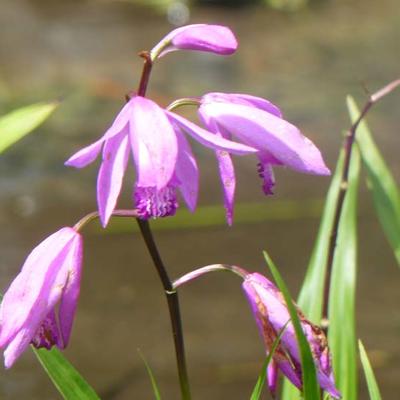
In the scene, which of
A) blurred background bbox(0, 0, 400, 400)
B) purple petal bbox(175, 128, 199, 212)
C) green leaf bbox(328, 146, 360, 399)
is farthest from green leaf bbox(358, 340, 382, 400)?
blurred background bbox(0, 0, 400, 400)

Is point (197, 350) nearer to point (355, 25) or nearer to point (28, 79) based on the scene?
point (28, 79)

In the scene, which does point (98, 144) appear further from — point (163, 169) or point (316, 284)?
point (316, 284)

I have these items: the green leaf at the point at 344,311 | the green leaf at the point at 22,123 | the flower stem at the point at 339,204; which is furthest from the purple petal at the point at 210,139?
the green leaf at the point at 344,311

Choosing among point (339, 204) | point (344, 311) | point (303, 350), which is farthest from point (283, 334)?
point (344, 311)

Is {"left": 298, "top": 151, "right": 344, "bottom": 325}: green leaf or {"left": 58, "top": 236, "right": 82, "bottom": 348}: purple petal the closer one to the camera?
{"left": 58, "top": 236, "right": 82, "bottom": 348}: purple petal

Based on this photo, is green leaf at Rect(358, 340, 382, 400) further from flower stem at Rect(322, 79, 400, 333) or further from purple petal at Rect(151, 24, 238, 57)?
purple petal at Rect(151, 24, 238, 57)

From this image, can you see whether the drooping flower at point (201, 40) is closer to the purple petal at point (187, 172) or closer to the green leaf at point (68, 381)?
the purple petal at point (187, 172)

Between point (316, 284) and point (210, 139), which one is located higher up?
point (210, 139)
